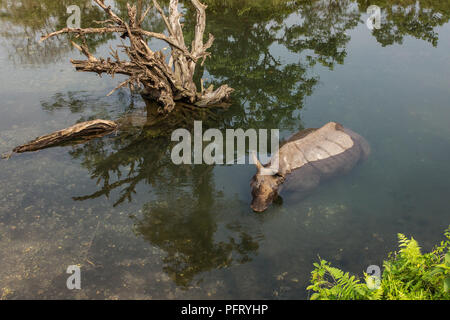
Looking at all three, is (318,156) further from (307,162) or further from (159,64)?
(159,64)

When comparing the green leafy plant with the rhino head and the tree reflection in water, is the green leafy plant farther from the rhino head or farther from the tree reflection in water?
the rhino head

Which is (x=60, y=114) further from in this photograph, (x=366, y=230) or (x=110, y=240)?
(x=366, y=230)

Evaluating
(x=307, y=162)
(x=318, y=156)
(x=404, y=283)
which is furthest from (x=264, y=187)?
(x=404, y=283)

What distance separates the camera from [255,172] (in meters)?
10.9

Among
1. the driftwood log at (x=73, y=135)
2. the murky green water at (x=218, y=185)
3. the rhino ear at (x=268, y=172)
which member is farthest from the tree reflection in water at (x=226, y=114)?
the rhino ear at (x=268, y=172)

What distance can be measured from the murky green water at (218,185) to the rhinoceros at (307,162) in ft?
1.14

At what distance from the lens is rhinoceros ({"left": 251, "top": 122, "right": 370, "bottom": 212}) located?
974 cm

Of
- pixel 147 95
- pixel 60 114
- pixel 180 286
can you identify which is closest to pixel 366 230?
pixel 180 286

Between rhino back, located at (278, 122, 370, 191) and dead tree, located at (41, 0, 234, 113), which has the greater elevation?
dead tree, located at (41, 0, 234, 113)

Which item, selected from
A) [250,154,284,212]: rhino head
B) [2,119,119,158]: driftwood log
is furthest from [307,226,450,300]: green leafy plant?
[2,119,119,158]: driftwood log

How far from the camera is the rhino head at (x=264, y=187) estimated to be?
9406mm

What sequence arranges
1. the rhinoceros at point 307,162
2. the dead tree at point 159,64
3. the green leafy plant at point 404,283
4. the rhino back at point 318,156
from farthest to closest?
the dead tree at point 159,64
the rhino back at point 318,156
the rhinoceros at point 307,162
the green leafy plant at point 404,283

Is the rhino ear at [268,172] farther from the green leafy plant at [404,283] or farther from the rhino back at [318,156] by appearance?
the green leafy plant at [404,283]

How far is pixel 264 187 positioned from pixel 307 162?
1817 mm
